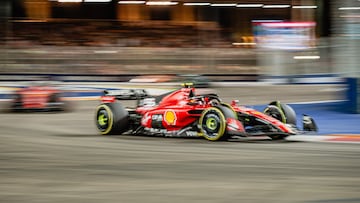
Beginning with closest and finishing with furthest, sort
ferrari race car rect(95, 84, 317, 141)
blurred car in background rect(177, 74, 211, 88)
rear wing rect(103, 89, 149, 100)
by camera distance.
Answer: ferrari race car rect(95, 84, 317, 141), rear wing rect(103, 89, 149, 100), blurred car in background rect(177, 74, 211, 88)

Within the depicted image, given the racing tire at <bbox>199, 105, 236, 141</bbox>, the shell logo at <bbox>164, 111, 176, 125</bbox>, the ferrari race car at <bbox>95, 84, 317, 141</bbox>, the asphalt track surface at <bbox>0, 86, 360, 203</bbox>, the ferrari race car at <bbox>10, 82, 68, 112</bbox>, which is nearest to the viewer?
the asphalt track surface at <bbox>0, 86, 360, 203</bbox>

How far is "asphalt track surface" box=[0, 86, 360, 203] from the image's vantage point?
6754 millimetres

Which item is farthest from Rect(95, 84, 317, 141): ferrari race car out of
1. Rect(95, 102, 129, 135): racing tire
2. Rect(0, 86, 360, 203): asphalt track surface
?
Rect(0, 86, 360, 203): asphalt track surface

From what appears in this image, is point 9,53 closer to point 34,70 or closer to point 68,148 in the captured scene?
point 34,70

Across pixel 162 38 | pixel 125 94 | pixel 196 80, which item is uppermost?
pixel 162 38

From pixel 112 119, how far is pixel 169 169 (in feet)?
13.4

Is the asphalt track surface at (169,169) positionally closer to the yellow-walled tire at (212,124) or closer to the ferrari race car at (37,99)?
the yellow-walled tire at (212,124)

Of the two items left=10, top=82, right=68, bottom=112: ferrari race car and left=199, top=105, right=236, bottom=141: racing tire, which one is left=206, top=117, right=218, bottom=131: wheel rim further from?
left=10, top=82, right=68, bottom=112: ferrari race car

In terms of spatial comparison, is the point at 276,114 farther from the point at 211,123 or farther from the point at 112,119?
the point at 112,119

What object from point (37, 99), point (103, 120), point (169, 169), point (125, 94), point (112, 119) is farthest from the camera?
point (37, 99)

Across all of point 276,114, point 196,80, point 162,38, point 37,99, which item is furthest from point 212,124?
point 162,38

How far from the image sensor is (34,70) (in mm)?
27828

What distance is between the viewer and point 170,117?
39.0ft

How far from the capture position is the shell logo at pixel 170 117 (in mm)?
11828
